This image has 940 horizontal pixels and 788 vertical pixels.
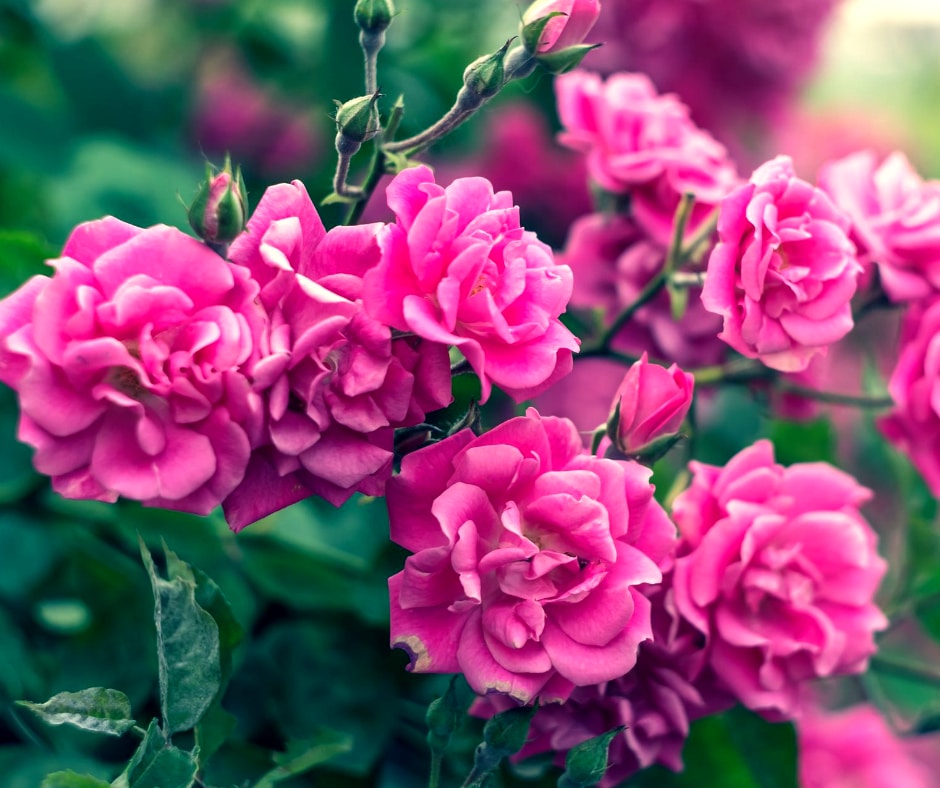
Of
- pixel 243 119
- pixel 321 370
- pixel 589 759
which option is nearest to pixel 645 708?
pixel 589 759

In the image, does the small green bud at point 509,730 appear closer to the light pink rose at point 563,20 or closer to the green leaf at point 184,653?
the green leaf at point 184,653

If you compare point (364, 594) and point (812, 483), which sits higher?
point (812, 483)

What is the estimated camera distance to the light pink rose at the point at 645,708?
1.01ft

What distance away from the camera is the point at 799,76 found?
0.75 meters

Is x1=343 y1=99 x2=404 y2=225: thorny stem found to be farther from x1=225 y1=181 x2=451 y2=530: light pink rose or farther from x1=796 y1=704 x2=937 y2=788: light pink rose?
x1=796 y1=704 x2=937 y2=788: light pink rose

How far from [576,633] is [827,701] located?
0.48 metres

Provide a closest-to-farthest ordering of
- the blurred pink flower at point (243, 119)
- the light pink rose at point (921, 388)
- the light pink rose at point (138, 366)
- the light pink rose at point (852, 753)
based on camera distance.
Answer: the light pink rose at point (138, 366)
the light pink rose at point (921, 388)
the light pink rose at point (852, 753)
the blurred pink flower at point (243, 119)

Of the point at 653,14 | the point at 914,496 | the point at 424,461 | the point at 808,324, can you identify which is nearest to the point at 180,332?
the point at 424,461

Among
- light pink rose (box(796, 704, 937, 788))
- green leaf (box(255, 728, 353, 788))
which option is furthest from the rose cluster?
light pink rose (box(796, 704, 937, 788))

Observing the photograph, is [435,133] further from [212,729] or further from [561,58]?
[212,729]

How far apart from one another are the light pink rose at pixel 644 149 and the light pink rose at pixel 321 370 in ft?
0.53

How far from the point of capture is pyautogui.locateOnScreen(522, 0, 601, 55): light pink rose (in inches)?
11.5

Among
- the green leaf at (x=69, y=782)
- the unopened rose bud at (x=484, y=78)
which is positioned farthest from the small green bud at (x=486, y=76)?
the green leaf at (x=69, y=782)

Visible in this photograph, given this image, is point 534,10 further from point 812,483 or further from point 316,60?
point 316,60
